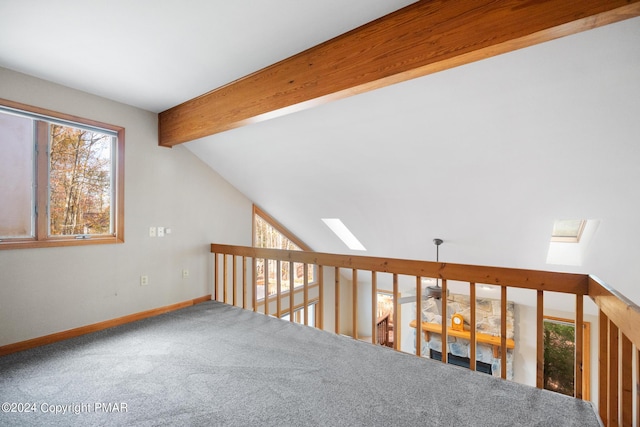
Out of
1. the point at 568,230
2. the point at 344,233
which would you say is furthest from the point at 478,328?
the point at 344,233

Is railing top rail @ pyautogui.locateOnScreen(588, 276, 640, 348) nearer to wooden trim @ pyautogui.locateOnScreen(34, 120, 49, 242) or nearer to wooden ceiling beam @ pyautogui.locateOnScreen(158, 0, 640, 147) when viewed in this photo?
wooden ceiling beam @ pyautogui.locateOnScreen(158, 0, 640, 147)

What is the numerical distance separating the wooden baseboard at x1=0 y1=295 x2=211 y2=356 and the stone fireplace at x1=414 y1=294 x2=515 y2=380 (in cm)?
477

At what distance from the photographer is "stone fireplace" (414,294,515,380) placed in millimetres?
5539

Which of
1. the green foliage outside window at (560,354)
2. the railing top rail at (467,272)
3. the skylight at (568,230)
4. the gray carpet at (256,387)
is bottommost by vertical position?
the green foliage outside window at (560,354)

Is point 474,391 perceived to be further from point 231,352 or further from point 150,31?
point 150,31

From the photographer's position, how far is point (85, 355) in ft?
7.87

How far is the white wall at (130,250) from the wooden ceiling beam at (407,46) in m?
1.34

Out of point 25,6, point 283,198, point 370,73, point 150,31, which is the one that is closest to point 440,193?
point 370,73

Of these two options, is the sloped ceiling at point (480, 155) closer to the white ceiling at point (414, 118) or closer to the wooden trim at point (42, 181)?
the white ceiling at point (414, 118)

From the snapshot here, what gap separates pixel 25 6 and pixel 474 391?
140 inches

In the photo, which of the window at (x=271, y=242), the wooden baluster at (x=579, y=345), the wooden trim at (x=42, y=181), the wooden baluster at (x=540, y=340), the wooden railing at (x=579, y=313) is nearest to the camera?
the wooden railing at (x=579, y=313)

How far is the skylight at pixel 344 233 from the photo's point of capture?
16.6ft

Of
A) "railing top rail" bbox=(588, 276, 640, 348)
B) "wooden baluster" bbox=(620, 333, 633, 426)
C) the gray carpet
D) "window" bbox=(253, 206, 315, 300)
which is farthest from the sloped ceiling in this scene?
the gray carpet

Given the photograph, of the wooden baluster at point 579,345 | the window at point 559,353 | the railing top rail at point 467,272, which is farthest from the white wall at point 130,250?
the window at point 559,353
